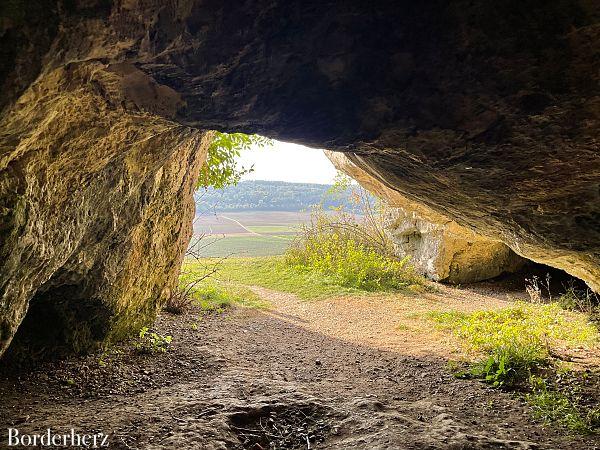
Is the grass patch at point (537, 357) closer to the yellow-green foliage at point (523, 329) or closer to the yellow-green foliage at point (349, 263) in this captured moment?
the yellow-green foliage at point (523, 329)

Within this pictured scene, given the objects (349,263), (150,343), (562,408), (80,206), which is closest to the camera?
(80,206)

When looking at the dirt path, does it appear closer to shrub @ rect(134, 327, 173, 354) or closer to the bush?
shrub @ rect(134, 327, 173, 354)

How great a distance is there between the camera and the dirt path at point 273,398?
3014mm

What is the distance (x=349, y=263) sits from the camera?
12.0m

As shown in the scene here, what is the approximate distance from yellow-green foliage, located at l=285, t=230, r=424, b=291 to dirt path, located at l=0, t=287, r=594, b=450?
4276 mm

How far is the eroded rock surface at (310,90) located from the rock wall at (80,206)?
17 mm

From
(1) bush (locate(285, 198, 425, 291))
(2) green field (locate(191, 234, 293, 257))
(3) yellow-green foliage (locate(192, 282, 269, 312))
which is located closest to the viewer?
(3) yellow-green foliage (locate(192, 282, 269, 312))

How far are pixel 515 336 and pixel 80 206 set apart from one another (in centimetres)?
501

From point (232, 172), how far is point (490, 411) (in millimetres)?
6395

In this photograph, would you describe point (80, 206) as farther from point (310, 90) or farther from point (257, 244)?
point (257, 244)

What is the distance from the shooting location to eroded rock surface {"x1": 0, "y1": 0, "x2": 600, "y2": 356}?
2248 mm

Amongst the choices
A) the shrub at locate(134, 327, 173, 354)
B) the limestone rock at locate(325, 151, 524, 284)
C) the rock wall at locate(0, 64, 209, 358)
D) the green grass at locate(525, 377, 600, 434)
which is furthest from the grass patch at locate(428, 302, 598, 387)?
the rock wall at locate(0, 64, 209, 358)

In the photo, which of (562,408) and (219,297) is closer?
(562,408)

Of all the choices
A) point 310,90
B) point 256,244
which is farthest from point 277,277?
point 310,90
